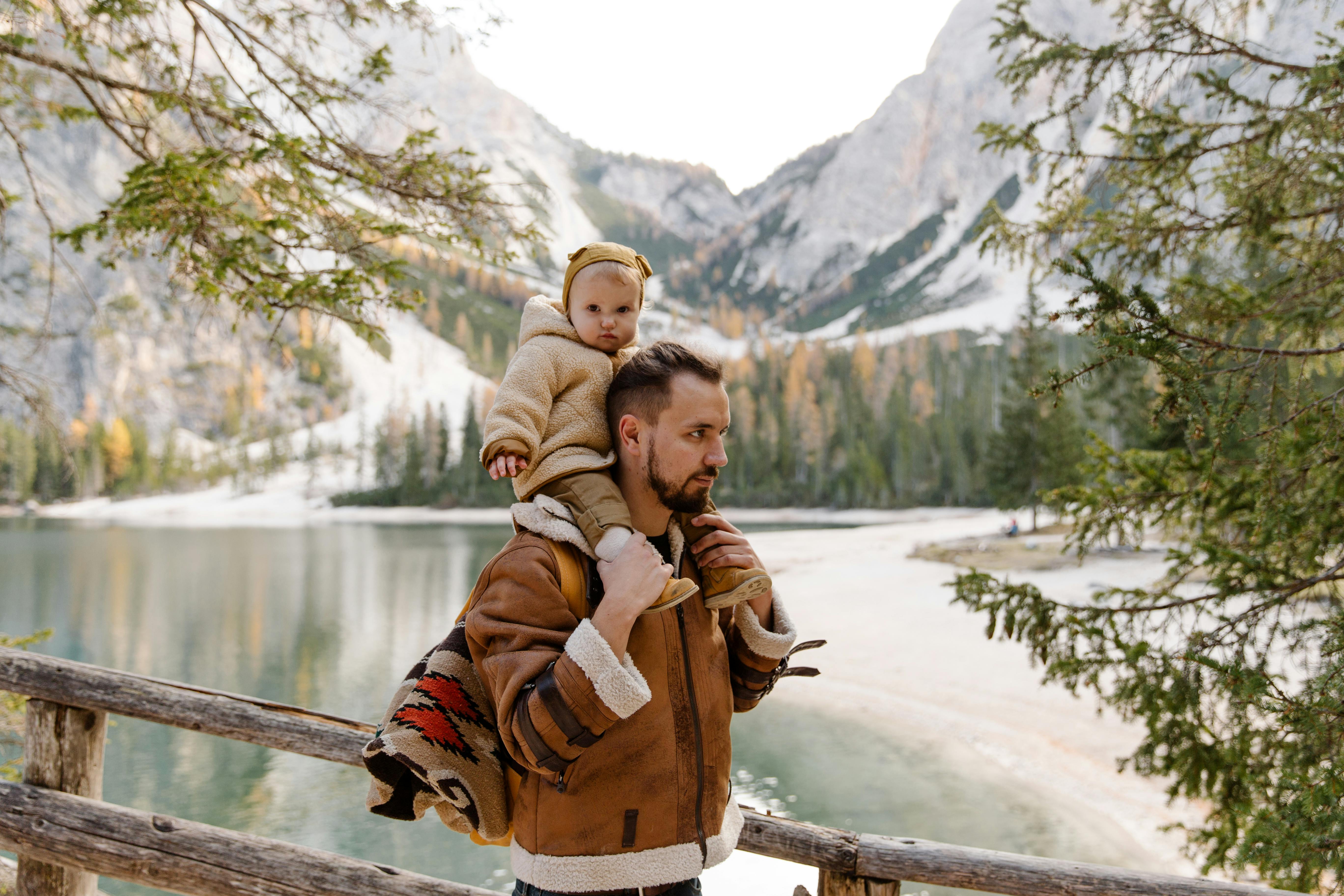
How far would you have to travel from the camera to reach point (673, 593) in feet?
5.18

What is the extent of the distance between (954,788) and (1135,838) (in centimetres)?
243

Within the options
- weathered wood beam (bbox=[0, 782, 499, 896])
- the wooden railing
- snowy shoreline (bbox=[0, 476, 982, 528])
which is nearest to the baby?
the wooden railing

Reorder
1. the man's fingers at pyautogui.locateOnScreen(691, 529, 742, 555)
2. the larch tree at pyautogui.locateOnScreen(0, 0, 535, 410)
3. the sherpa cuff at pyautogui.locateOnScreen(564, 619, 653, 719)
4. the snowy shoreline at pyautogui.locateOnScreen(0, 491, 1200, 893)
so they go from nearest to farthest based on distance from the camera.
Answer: the sherpa cuff at pyautogui.locateOnScreen(564, 619, 653, 719), the man's fingers at pyautogui.locateOnScreen(691, 529, 742, 555), the larch tree at pyautogui.locateOnScreen(0, 0, 535, 410), the snowy shoreline at pyautogui.locateOnScreen(0, 491, 1200, 893)

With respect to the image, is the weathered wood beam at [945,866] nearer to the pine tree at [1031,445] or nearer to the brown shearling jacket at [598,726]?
the brown shearling jacket at [598,726]

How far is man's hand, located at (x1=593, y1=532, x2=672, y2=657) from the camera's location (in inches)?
58.1

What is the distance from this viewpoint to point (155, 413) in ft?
367

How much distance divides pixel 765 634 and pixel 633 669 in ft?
1.49

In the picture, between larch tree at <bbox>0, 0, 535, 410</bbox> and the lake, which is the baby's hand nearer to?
larch tree at <bbox>0, 0, 535, 410</bbox>

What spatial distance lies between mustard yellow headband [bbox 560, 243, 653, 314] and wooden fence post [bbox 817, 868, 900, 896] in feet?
5.95

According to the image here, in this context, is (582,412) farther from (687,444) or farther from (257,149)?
(257,149)

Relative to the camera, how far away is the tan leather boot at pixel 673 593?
156 centimetres

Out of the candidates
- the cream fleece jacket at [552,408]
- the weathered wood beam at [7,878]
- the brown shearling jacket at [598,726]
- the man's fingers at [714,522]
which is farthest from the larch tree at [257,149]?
the brown shearling jacket at [598,726]

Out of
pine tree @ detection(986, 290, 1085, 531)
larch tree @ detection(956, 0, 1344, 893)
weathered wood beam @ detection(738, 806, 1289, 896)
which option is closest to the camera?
weathered wood beam @ detection(738, 806, 1289, 896)

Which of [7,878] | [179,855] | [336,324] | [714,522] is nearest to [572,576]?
[714,522]
